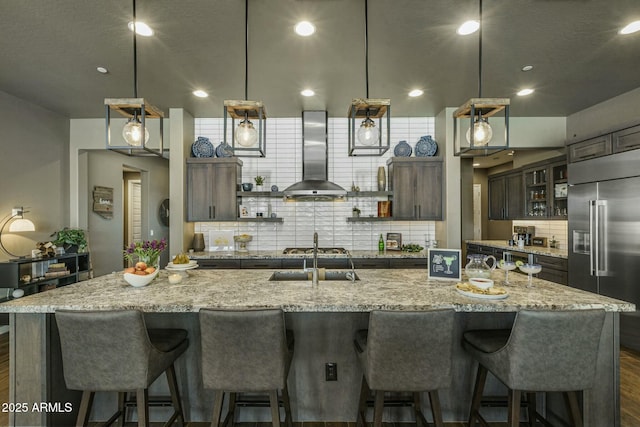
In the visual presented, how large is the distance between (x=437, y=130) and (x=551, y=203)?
2.08 m

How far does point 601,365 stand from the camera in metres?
1.70

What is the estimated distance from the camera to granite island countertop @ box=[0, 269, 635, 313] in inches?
64.1

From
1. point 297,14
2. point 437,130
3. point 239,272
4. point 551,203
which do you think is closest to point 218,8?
point 297,14

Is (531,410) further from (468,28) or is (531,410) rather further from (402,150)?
(402,150)

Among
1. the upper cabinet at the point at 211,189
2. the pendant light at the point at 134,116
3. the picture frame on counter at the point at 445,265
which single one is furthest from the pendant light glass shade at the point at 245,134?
the upper cabinet at the point at 211,189

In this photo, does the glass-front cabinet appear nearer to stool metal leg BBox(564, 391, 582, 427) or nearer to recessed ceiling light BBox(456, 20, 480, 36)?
recessed ceiling light BBox(456, 20, 480, 36)

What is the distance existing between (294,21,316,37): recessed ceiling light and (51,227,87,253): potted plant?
4106mm

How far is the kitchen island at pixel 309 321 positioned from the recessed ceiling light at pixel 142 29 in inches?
79.9

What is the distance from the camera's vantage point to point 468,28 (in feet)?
8.08

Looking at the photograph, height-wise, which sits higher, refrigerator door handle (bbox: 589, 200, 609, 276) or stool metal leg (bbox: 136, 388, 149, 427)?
refrigerator door handle (bbox: 589, 200, 609, 276)

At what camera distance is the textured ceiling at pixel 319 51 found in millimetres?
2234

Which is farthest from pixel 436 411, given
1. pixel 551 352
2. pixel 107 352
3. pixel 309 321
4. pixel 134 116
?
pixel 134 116

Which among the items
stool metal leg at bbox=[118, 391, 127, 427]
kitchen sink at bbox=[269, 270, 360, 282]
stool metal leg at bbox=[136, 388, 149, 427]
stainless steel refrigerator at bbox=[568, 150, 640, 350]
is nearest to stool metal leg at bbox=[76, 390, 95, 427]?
stool metal leg at bbox=[136, 388, 149, 427]

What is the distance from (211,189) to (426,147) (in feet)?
10.8
